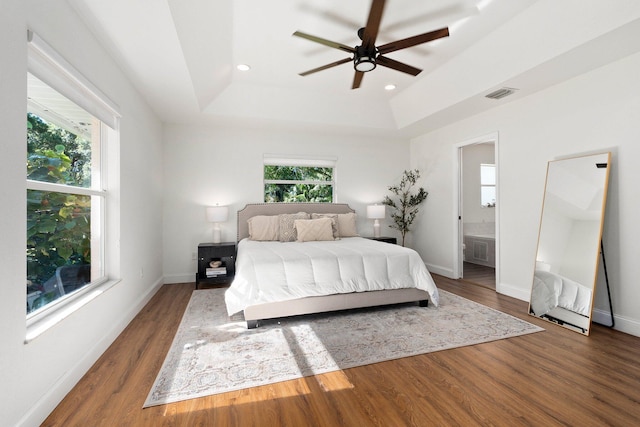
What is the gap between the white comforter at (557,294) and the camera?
9.08 feet

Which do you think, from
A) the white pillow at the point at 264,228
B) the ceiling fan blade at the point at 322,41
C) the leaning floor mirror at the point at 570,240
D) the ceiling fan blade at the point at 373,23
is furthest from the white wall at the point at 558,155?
the white pillow at the point at 264,228

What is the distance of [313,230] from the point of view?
424cm

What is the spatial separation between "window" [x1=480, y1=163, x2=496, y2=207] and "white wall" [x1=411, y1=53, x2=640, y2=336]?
1.92 m

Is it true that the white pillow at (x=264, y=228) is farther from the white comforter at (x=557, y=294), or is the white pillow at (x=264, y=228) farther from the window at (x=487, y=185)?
the window at (x=487, y=185)

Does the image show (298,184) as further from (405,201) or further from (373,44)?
(373,44)

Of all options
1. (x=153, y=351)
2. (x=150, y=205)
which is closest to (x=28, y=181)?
(x=153, y=351)

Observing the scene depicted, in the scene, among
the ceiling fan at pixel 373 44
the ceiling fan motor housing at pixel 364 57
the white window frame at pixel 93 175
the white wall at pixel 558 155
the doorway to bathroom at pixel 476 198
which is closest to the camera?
the white window frame at pixel 93 175

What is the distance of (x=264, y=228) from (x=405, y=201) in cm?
269

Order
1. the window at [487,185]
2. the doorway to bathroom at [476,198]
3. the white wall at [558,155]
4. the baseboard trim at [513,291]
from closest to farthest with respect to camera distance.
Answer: the white wall at [558,155] → the baseboard trim at [513,291] → the doorway to bathroom at [476,198] → the window at [487,185]

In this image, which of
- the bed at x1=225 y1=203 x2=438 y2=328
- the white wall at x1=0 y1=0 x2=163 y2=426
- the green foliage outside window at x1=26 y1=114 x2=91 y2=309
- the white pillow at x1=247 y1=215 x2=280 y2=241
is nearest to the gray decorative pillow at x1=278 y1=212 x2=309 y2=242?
the white pillow at x1=247 y1=215 x2=280 y2=241

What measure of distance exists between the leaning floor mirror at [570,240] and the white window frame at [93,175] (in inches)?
160

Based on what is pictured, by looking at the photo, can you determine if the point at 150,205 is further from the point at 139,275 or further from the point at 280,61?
the point at 280,61

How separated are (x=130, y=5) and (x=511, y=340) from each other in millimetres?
3803

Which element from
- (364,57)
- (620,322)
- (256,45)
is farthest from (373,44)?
(620,322)
